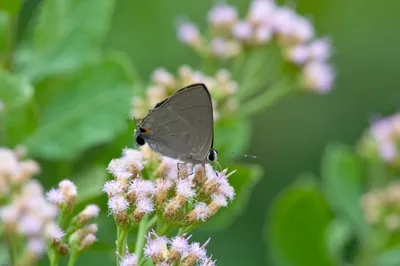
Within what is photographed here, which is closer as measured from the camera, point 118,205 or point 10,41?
point 118,205

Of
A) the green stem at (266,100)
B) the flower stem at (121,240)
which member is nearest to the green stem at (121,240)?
the flower stem at (121,240)

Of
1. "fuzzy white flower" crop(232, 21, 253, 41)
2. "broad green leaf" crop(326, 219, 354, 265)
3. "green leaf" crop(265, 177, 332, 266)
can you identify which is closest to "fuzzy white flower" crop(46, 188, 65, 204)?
"fuzzy white flower" crop(232, 21, 253, 41)

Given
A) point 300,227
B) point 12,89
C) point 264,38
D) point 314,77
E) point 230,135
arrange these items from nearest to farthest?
point 12,89 < point 230,135 < point 264,38 < point 314,77 < point 300,227

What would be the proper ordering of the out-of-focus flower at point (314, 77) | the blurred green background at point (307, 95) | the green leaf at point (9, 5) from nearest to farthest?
the green leaf at point (9, 5), the out-of-focus flower at point (314, 77), the blurred green background at point (307, 95)

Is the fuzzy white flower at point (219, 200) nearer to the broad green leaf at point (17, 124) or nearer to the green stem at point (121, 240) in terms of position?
the green stem at point (121, 240)

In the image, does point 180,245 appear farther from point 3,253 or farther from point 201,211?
point 3,253

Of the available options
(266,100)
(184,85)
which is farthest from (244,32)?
(184,85)
